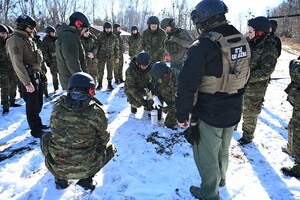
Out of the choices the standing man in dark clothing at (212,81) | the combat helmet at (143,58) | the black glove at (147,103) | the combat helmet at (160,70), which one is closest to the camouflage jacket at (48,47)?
the combat helmet at (143,58)

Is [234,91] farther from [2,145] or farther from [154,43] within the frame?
[154,43]

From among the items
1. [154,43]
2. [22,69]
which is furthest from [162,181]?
[154,43]

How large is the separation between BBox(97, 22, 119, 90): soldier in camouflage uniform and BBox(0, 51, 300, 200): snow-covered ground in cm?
330

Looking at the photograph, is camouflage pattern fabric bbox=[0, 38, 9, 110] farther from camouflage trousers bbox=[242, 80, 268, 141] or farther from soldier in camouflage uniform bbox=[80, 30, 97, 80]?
camouflage trousers bbox=[242, 80, 268, 141]

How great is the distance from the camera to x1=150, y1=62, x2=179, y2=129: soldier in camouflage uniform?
17.0ft

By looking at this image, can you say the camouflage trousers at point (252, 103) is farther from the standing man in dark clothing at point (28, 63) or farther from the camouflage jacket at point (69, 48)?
the standing man in dark clothing at point (28, 63)

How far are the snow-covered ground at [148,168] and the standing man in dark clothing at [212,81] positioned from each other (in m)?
0.80

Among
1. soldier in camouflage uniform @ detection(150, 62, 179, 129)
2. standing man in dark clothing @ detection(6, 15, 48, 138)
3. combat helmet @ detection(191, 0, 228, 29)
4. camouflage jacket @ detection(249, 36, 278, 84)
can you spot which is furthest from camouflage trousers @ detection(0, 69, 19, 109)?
camouflage jacket @ detection(249, 36, 278, 84)

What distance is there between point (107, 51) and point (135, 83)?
3378 millimetres

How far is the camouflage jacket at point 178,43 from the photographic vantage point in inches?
239

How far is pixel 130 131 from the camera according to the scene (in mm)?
5105

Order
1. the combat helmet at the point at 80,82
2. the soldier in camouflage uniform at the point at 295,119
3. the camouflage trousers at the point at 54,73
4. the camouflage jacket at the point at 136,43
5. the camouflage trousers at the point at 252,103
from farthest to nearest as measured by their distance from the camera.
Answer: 1. the camouflage jacket at the point at 136,43
2. the camouflage trousers at the point at 54,73
3. the camouflage trousers at the point at 252,103
4. the soldier in camouflage uniform at the point at 295,119
5. the combat helmet at the point at 80,82

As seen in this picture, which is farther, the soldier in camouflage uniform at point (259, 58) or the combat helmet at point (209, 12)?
the soldier in camouflage uniform at point (259, 58)

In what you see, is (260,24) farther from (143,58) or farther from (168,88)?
(143,58)
